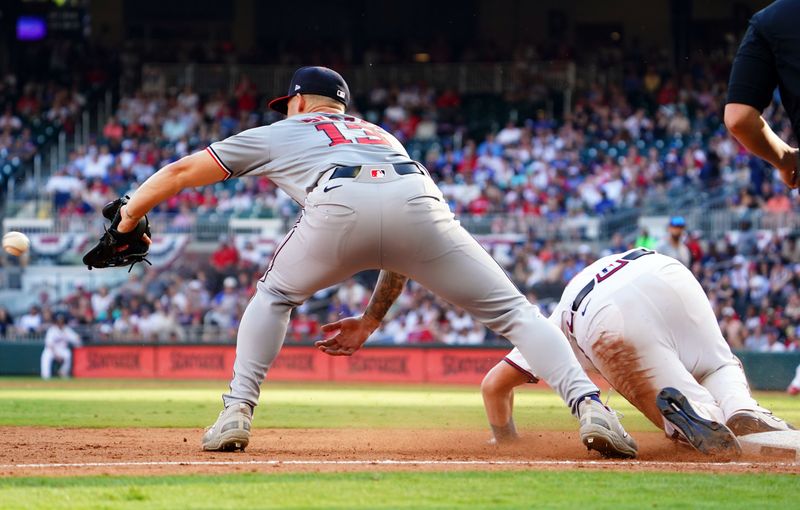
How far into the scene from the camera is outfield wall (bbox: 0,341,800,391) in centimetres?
2175

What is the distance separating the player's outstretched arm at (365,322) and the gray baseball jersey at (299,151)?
31.9 inches

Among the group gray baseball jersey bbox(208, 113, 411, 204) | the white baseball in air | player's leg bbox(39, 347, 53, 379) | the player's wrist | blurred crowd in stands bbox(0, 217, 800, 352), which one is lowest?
player's leg bbox(39, 347, 53, 379)

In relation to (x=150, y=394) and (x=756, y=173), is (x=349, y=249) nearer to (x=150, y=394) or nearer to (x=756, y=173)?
(x=150, y=394)

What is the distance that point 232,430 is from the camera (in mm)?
6594

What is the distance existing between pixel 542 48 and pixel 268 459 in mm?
27266

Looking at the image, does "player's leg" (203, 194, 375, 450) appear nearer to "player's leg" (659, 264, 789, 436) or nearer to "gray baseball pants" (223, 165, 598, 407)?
"gray baseball pants" (223, 165, 598, 407)

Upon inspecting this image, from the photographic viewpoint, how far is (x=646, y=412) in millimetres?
7078

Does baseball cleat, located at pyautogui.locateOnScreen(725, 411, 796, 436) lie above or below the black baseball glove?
below

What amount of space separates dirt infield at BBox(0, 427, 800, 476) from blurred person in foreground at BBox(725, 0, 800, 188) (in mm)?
1692

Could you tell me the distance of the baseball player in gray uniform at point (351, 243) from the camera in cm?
621

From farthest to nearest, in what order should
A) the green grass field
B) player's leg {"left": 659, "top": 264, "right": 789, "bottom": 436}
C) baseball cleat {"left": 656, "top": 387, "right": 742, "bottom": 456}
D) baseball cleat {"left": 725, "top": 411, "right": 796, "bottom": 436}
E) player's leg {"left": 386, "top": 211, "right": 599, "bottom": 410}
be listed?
player's leg {"left": 659, "top": 264, "right": 789, "bottom": 436} → baseball cleat {"left": 725, "top": 411, "right": 796, "bottom": 436} → player's leg {"left": 386, "top": 211, "right": 599, "bottom": 410} → baseball cleat {"left": 656, "top": 387, "right": 742, "bottom": 456} → the green grass field

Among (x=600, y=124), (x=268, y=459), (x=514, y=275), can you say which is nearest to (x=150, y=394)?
(x=514, y=275)

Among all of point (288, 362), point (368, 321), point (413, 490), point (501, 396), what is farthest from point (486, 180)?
point (413, 490)

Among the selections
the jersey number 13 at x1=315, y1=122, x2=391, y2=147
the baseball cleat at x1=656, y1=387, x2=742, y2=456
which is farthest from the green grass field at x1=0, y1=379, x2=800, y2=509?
the jersey number 13 at x1=315, y1=122, x2=391, y2=147
